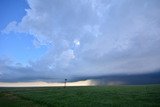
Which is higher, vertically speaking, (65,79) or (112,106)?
(65,79)

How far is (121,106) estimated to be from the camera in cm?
3959

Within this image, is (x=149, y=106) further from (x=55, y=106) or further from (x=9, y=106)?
(x=9, y=106)

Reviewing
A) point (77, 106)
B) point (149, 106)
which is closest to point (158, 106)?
point (149, 106)

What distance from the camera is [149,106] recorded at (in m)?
38.4

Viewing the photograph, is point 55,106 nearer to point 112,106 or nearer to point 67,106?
point 67,106

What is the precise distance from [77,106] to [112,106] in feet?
21.0

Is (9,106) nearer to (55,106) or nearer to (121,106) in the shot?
(55,106)

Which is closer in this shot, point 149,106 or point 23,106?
point 149,106

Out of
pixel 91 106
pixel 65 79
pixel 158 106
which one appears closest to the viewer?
pixel 158 106

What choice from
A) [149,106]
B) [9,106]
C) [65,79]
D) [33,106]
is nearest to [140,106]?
[149,106]

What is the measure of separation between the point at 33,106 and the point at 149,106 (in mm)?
21134

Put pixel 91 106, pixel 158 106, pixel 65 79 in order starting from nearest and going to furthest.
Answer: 1. pixel 158 106
2. pixel 91 106
3. pixel 65 79

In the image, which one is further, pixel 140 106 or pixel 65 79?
pixel 65 79

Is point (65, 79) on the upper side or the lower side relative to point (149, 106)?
upper
